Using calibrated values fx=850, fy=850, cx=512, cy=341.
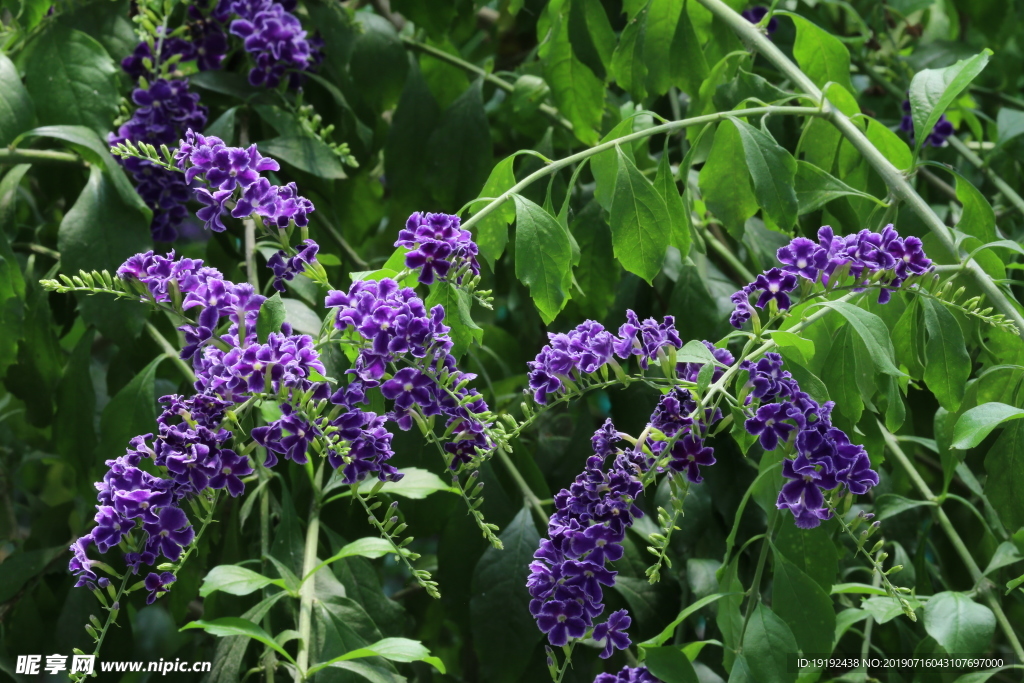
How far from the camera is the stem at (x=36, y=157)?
1.13 meters

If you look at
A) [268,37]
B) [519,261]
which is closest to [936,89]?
[519,261]

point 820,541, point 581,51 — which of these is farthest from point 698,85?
point 820,541

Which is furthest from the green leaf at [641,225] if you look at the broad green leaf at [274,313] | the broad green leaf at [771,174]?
the broad green leaf at [274,313]

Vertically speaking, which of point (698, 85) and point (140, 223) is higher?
point (698, 85)

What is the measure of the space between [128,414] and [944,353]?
3.12 ft

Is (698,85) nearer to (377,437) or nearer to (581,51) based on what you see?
(581,51)

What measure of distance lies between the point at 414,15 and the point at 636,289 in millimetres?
535

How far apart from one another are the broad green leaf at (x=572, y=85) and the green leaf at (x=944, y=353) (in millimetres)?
501

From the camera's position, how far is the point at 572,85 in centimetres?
113

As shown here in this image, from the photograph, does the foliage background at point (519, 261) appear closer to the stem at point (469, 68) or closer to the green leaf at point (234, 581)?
the stem at point (469, 68)

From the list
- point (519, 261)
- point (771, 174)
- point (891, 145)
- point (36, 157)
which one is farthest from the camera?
point (36, 157)

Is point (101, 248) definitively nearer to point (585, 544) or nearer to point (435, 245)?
point (435, 245)

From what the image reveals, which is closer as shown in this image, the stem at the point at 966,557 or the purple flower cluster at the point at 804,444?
the purple flower cluster at the point at 804,444

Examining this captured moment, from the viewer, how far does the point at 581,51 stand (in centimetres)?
107
